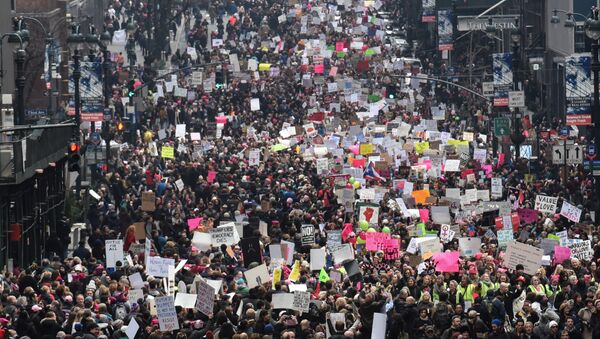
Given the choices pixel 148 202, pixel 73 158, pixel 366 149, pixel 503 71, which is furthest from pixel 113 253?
pixel 503 71

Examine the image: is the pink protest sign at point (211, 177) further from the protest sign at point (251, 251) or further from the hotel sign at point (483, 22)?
the hotel sign at point (483, 22)

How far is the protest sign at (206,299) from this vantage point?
30.5 metres

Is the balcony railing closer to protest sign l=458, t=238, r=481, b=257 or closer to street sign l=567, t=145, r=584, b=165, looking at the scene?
protest sign l=458, t=238, r=481, b=257

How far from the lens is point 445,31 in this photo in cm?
9344

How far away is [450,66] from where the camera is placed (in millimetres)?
104500

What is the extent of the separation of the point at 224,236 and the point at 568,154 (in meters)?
18.8

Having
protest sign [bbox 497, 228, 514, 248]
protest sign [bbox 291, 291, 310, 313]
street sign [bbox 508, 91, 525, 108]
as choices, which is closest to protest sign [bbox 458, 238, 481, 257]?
protest sign [bbox 497, 228, 514, 248]

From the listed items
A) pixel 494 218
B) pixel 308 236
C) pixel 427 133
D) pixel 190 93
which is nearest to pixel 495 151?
pixel 427 133

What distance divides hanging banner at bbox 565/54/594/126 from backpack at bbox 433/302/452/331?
83.6 feet

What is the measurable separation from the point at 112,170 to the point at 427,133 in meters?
10.0

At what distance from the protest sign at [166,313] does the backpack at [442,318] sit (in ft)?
12.4

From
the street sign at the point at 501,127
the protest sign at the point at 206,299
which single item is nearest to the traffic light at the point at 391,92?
the street sign at the point at 501,127

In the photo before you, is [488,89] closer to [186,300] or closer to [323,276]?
[323,276]

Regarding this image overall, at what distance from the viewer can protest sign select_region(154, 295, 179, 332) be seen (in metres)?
29.5
